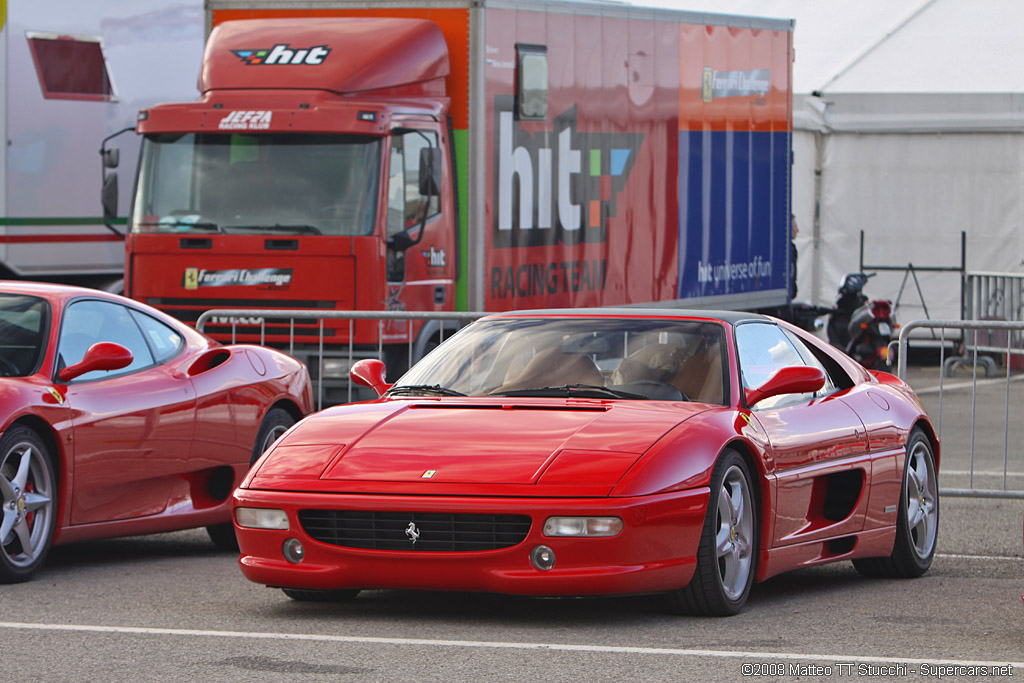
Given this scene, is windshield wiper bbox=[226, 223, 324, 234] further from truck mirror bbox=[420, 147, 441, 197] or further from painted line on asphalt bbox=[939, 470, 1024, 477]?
painted line on asphalt bbox=[939, 470, 1024, 477]

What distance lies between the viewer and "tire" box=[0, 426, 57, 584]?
7387 mm

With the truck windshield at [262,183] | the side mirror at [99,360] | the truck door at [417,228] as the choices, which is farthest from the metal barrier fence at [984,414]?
the truck windshield at [262,183]

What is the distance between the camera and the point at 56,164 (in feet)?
52.5

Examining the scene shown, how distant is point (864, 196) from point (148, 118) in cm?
1363

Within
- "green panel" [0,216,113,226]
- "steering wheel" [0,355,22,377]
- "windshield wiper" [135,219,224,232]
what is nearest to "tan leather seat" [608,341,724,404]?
"steering wheel" [0,355,22,377]

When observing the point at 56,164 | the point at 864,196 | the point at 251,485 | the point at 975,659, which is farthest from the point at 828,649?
the point at 864,196

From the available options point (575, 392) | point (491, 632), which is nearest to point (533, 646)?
point (491, 632)

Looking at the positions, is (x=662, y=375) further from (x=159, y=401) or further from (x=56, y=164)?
(x=56, y=164)

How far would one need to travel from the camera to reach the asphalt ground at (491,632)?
17.8 ft

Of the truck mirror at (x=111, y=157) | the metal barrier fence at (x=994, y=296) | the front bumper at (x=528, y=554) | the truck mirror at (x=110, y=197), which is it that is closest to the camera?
the front bumper at (x=528, y=554)

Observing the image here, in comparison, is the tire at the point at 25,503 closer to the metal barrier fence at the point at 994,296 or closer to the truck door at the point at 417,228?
the truck door at the point at 417,228

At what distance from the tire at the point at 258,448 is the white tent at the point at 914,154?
16653 mm

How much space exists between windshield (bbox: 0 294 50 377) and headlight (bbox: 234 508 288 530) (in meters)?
1.71

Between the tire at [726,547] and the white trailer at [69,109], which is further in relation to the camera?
the white trailer at [69,109]
